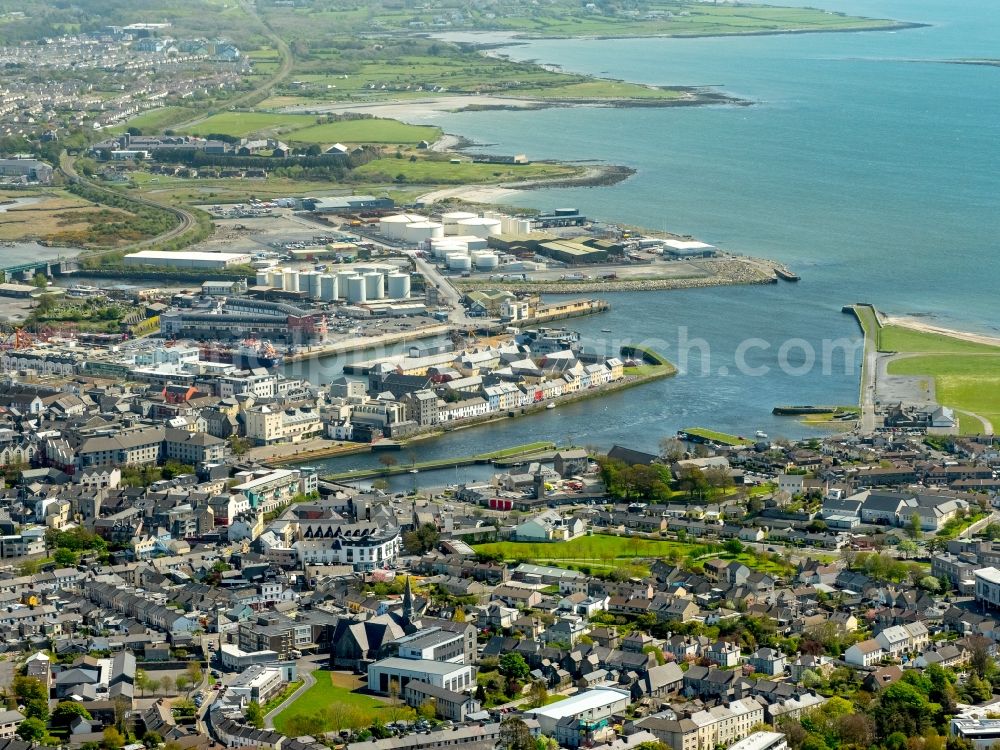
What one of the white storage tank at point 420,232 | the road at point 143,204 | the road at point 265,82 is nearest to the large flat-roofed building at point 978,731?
the white storage tank at point 420,232

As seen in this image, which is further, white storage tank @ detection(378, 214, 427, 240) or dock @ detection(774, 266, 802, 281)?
white storage tank @ detection(378, 214, 427, 240)

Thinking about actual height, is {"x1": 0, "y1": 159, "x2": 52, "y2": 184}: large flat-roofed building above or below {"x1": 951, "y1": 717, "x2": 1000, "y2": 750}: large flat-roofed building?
below

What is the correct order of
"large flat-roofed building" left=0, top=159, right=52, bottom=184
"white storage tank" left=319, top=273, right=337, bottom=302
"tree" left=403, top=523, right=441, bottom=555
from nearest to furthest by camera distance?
"tree" left=403, top=523, right=441, bottom=555
"white storage tank" left=319, top=273, right=337, bottom=302
"large flat-roofed building" left=0, top=159, right=52, bottom=184

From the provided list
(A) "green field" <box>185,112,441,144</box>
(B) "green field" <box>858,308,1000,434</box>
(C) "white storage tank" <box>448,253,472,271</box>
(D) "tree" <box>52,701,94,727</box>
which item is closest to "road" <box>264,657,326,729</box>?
(D) "tree" <box>52,701,94,727</box>

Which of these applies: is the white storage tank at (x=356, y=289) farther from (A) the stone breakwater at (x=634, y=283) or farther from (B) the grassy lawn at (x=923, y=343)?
(B) the grassy lawn at (x=923, y=343)

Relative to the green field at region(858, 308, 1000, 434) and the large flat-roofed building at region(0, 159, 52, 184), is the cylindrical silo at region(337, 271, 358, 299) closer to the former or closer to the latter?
the green field at region(858, 308, 1000, 434)

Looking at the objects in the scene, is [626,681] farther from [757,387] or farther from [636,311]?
[636,311]

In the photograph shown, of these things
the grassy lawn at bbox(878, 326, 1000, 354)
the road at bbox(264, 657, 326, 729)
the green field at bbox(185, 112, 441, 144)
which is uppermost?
the road at bbox(264, 657, 326, 729)
